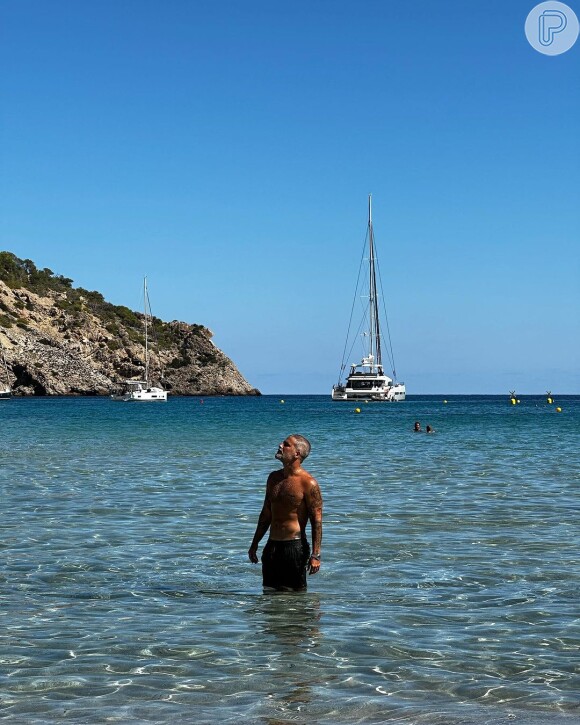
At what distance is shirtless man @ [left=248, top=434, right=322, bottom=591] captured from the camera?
10305mm

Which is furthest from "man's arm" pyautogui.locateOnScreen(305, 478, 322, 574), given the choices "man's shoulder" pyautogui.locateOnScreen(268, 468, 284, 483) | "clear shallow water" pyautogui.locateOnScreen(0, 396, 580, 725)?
"clear shallow water" pyautogui.locateOnScreen(0, 396, 580, 725)

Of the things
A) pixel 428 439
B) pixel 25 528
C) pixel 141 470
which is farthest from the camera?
pixel 428 439

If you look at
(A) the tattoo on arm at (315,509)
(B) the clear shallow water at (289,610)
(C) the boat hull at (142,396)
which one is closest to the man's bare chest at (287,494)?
(A) the tattoo on arm at (315,509)

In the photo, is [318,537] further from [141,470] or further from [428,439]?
[428,439]

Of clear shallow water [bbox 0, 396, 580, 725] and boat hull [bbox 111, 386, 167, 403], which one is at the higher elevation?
boat hull [bbox 111, 386, 167, 403]

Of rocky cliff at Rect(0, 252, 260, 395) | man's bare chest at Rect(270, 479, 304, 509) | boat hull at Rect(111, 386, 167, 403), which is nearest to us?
man's bare chest at Rect(270, 479, 304, 509)

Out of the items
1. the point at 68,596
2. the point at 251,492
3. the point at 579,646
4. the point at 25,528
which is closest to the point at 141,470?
the point at 251,492

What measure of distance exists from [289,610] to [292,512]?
3.65ft

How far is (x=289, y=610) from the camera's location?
10586mm

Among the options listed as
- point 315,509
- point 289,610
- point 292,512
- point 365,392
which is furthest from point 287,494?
point 365,392

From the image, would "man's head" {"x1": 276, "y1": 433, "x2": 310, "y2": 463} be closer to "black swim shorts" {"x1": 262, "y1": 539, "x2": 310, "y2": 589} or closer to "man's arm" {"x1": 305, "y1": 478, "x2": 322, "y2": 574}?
"man's arm" {"x1": 305, "y1": 478, "x2": 322, "y2": 574}

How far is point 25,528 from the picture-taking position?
1681 centimetres

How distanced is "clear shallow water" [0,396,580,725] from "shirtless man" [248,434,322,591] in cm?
58

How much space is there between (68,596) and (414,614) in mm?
4146
